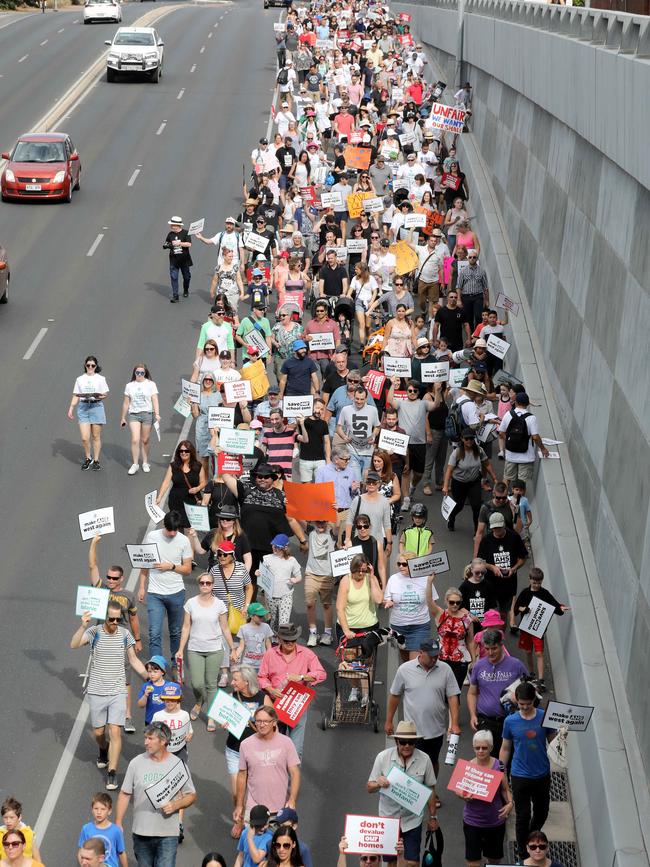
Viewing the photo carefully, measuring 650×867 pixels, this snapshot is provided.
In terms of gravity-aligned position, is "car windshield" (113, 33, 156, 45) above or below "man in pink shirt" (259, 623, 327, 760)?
below

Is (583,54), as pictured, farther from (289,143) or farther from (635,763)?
(289,143)

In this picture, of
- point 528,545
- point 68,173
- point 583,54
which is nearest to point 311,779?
point 528,545

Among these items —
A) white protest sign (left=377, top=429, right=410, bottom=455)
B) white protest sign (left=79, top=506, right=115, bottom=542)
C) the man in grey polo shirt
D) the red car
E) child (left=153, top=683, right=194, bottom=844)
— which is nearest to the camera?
child (left=153, top=683, right=194, bottom=844)

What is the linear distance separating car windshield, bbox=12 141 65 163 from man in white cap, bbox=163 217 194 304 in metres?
8.49

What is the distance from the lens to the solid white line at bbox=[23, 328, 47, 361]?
86.4 feet

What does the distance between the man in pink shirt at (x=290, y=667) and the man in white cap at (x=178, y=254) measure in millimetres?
16277

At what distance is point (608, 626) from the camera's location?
570 inches

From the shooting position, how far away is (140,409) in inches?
821

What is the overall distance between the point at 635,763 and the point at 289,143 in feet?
80.2

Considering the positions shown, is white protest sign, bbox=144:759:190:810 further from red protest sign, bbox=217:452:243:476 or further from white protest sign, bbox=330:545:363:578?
red protest sign, bbox=217:452:243:476

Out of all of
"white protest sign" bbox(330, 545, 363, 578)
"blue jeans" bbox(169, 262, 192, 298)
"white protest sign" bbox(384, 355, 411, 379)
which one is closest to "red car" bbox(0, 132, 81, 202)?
"blue jeans" bbox(169, 262, 192, 298)

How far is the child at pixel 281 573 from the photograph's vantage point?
15266 millimetres

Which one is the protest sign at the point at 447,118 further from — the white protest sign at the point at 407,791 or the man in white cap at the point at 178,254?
the white protest sign at the point at 407,791

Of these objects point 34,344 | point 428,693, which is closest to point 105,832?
point 428,693
